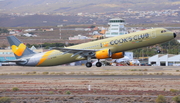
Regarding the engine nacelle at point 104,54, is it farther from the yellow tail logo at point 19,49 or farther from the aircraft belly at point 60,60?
the yellow tail logo at point 19,49

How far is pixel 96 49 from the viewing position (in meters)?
49.6

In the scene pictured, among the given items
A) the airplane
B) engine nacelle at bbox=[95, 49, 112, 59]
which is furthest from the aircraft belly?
engine nacelle at bbox=[95, 49, 112, 59]

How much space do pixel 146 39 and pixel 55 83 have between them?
41.8ft

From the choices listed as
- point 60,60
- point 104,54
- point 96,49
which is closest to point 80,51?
point 96,49

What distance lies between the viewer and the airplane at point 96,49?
47.0m

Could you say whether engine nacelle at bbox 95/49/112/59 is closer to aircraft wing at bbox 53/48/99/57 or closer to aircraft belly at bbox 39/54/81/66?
aircraft wing at bbox 53/48/99/57

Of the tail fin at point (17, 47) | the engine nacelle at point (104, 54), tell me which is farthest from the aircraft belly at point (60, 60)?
the engine nacelle at point (104, 54)

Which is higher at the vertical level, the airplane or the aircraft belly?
the airplane

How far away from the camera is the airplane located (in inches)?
1852

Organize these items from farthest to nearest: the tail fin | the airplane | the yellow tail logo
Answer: the yellow tail logo
the tail fin
the airplane

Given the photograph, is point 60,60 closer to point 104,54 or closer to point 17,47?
point 17,47

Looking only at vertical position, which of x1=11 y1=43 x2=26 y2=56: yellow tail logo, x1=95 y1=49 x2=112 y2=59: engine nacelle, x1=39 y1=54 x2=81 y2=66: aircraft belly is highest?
x1=11 y1=43 x2=26 y2=56: yellow tail logo

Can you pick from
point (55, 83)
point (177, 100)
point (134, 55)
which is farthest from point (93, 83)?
point (134, 55)

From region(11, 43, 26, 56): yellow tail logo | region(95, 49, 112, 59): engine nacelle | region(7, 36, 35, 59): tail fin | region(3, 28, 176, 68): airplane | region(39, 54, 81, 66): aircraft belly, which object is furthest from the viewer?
region(11, 43, 26, 56): yellow tail logo
